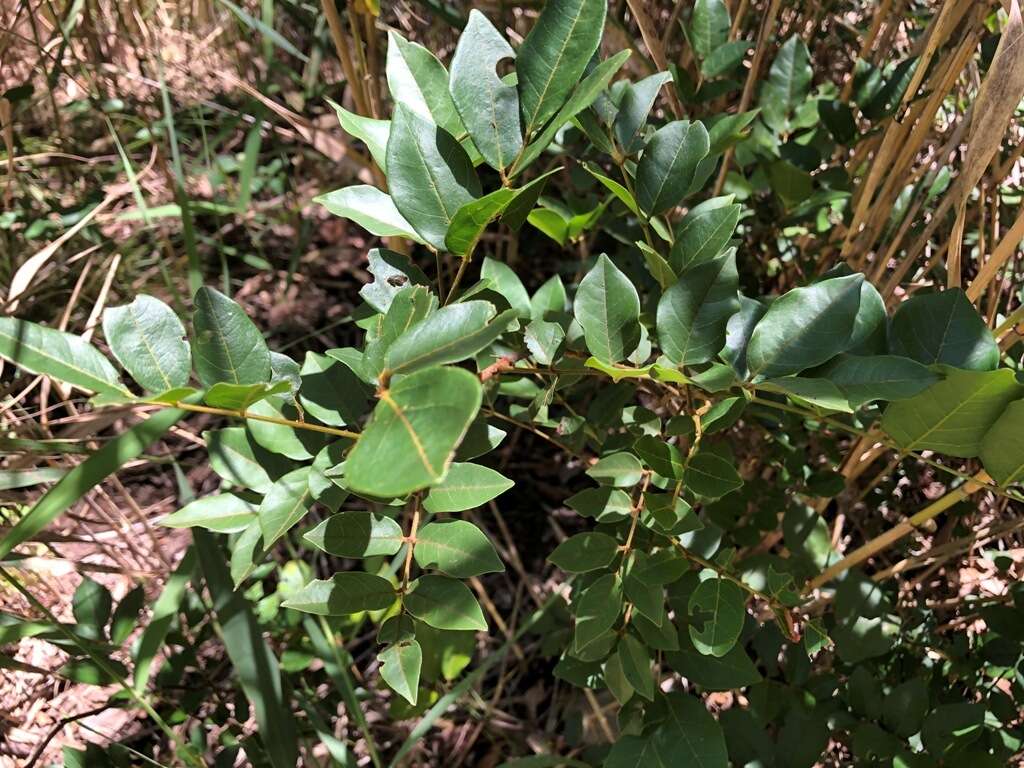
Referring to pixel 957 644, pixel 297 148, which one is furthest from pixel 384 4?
pixel 957 644

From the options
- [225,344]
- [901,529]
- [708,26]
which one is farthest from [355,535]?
[708,26]

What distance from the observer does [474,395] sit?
389mm

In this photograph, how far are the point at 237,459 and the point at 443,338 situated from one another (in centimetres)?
30

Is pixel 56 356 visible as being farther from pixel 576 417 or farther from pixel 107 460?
pixel 576 417

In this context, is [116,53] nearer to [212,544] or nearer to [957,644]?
[212,544]

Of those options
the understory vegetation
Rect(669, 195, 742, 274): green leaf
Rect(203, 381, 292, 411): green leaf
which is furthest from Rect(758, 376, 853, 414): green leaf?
Rect(203, 381, 292, 411): green leaf

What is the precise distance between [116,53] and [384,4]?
0.60m

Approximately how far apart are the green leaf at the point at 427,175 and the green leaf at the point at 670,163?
5.9 inches

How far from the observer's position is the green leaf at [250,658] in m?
0.87

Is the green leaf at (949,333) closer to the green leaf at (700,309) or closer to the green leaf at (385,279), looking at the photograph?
the green leaf at (700,309)

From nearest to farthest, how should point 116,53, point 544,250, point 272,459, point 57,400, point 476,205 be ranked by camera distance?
point 476,205 → point 272,459 → point 57,400 → point 544,250 → point 116,53

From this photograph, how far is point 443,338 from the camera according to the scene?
479mm

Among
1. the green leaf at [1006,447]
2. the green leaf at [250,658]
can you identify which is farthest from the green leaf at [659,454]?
the green leaf at [250,658]

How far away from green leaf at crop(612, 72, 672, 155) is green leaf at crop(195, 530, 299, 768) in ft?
1.83
